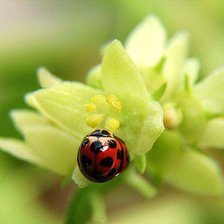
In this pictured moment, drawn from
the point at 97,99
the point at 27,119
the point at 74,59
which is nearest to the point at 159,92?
the point at 97,99

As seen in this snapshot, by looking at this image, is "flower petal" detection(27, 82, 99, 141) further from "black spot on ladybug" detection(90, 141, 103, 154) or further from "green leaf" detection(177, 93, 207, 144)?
"green leaf" detection(177, 93, 207, 144)

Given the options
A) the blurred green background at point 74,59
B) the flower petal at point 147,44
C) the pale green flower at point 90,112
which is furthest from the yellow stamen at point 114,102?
the blurred green background at point 74,59

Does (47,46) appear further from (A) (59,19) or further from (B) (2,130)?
(B) (2,130)

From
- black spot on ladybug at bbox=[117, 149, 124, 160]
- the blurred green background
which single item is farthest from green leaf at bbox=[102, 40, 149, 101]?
the blurred green background

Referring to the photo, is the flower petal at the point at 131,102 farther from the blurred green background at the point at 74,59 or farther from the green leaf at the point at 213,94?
the blurred green background at the point at 74,59

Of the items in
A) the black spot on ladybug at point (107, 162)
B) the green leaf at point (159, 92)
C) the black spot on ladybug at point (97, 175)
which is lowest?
the black spot on ladybug at point (97, 175)

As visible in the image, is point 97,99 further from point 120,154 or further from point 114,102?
point 120,154
